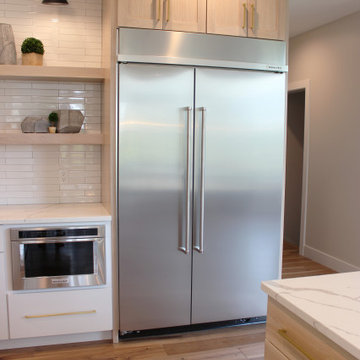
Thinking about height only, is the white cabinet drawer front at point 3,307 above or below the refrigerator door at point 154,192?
below

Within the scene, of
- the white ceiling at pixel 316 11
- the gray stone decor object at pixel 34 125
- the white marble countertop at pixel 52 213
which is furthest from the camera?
the white ceiling at pixel 316 11

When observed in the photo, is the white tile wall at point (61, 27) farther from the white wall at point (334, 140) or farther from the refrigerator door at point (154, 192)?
the white wall at point (334, 140)

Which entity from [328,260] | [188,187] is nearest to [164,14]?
[188,187]

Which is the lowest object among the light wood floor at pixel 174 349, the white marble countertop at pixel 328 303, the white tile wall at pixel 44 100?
the light wood floor at pixel 174 349

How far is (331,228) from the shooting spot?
14.2 ft

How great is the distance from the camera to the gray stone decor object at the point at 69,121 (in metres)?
3.02

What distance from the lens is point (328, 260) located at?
438 centimetres

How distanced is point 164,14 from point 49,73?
93cm

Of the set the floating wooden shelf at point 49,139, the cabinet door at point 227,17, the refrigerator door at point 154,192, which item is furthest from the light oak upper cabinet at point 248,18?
the floating wooden shelf at point 49,139

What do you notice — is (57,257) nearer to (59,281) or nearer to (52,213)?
(59,281)

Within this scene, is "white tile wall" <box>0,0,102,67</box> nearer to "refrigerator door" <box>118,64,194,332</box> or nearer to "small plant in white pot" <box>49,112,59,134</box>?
"small plant in white pot" <box>49,112,59,134</box>

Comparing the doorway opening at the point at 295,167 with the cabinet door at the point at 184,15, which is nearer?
the cabinet door at the point at 184,15

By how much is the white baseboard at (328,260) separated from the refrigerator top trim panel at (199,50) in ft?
7.42

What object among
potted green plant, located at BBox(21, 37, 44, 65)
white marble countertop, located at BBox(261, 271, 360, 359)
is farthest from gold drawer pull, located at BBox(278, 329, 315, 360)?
potted green plant, located at BBox(21, 37, 44, 65)
